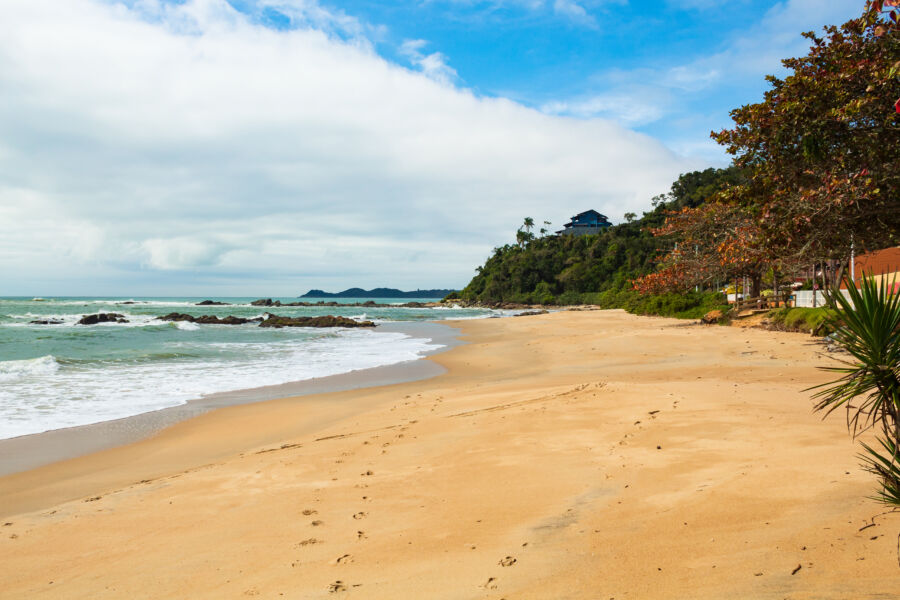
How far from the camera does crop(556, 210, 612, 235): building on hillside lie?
371 ft

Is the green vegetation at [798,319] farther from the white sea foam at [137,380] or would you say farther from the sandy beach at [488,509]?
the white sea foam at [137,380]

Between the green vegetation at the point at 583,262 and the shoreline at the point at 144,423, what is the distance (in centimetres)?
5780

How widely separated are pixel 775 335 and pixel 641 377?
29.3 feet

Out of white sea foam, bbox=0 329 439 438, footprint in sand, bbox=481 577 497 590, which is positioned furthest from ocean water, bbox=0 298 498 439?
footprint in sand, bbox=481 577 497 590

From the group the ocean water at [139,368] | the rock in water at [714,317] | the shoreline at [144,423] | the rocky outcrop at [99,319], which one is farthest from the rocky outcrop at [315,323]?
the shoreline at [144,423]

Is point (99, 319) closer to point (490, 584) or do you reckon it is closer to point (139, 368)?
point (139, 368)

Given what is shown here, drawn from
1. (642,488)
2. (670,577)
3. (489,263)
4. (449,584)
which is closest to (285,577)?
(449,584)

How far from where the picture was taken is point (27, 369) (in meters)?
15.0

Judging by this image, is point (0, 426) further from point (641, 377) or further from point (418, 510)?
point (641, 377)

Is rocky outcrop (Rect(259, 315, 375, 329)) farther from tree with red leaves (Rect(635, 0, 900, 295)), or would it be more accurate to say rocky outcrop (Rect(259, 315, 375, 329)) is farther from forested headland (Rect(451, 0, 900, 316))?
tree with red leaves (Rect(635, 0, 900, 295))

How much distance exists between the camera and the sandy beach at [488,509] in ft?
9.70

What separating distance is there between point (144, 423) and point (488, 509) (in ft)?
25.6

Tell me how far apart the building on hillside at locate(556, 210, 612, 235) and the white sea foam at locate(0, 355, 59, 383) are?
104927 millimetres

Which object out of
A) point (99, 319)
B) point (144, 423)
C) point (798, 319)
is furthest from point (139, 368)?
point (99, 319)
